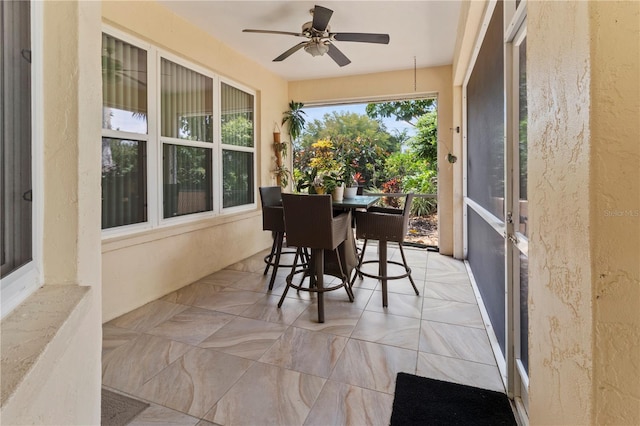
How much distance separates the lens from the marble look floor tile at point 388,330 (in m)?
2.18

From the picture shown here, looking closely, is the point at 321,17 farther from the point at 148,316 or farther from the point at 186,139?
the point at 148,316

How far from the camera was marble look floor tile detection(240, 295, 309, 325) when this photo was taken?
8.29ft

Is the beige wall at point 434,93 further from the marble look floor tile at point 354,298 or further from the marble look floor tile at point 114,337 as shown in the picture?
the marble look floor tile at point 114,337

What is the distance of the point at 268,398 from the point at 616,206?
66.2 inches

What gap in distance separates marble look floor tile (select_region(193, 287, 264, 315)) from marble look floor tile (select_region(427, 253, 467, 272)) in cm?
229

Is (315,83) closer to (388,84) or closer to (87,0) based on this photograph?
(388,84)

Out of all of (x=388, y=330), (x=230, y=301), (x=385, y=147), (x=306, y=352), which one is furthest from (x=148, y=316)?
(x=385, y=147)

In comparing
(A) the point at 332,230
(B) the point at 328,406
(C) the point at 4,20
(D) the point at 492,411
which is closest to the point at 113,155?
(A) the point at 332,230

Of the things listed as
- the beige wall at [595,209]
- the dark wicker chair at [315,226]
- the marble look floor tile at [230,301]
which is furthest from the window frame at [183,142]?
the beige wall at [595,209]

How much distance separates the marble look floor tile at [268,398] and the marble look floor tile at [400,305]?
1086 mm

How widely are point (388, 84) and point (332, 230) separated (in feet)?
10.9

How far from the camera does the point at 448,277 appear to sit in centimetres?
355

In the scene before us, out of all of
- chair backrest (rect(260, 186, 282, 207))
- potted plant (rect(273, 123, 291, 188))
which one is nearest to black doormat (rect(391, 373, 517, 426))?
chair backrest (rect(260, 186, 282, 207))

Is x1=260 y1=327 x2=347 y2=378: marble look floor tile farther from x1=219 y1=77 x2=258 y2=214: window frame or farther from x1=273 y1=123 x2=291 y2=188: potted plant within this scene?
x1=273 y1=123 x2=291 y2=188: potted plant
